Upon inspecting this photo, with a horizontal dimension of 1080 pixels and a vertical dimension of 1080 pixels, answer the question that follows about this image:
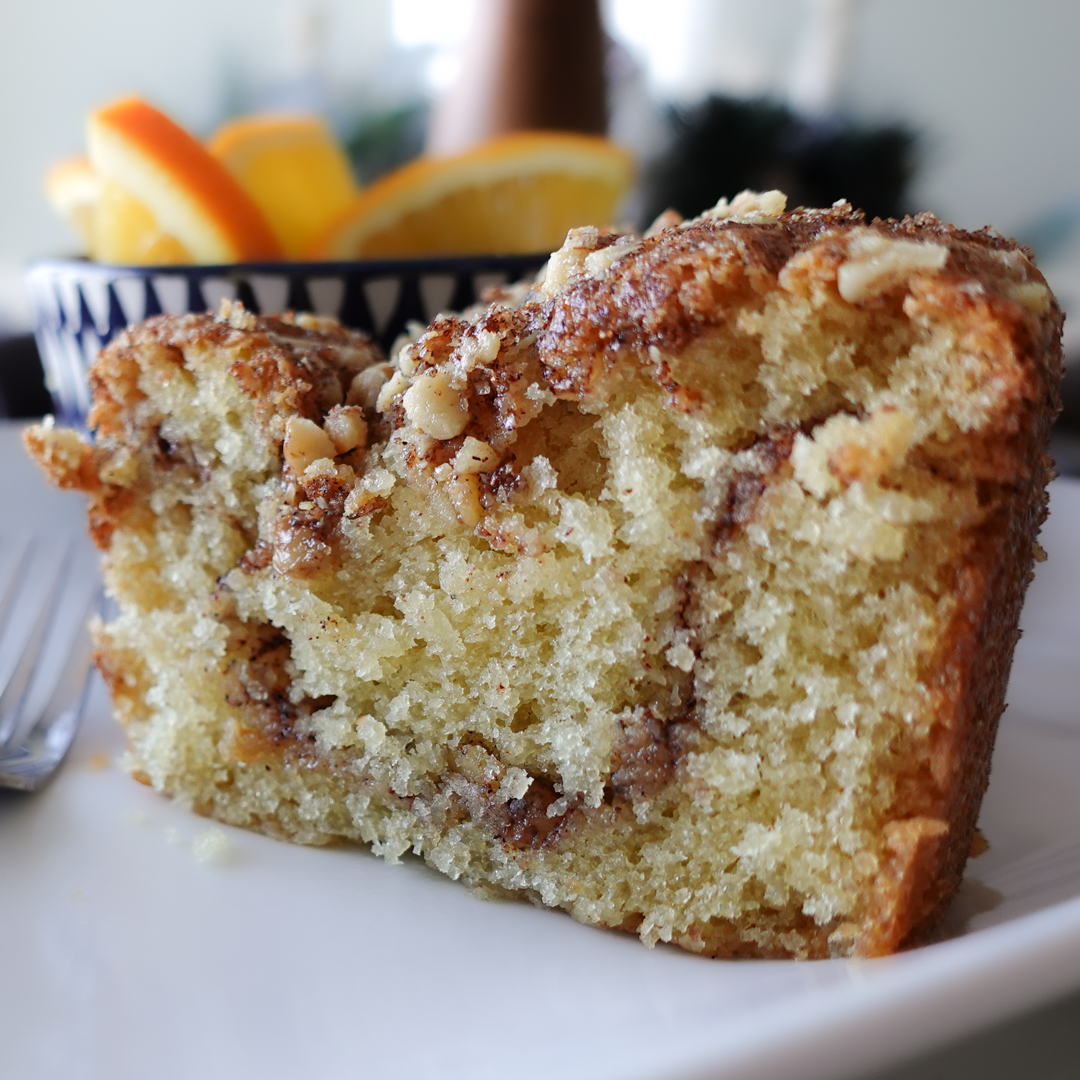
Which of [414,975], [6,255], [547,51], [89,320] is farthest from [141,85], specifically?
[414,975]

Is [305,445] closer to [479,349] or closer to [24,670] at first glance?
[479,349]

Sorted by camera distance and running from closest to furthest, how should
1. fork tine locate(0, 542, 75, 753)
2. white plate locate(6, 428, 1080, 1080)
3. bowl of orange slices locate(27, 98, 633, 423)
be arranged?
white plate locate(6, 428, 1080, 1080)
fork tine locate(0, 542, 75, 753)
bowl of orange slices locate(27, 98, 633, 423)

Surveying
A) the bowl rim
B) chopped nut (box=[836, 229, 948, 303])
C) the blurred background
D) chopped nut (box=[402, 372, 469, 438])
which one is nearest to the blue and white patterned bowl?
the bowl rim

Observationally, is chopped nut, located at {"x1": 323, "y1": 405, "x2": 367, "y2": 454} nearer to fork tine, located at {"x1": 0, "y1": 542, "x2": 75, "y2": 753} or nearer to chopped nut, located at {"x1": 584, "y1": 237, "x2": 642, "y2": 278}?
chopped nut, located at {"x1": 584, "y1": 237, "x2": 642, "y2": 278}

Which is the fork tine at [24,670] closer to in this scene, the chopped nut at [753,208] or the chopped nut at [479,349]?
the chopped nut at [479,349]

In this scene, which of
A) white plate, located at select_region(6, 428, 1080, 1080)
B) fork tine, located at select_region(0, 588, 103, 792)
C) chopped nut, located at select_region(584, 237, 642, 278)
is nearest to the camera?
white plate, located at select_region(6, 428, 1080, 1080)

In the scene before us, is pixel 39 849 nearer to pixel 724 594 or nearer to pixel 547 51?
pixel 724 594

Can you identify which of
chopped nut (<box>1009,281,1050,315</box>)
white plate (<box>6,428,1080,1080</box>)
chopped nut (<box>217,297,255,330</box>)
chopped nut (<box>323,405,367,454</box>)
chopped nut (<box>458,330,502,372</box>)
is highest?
chopped nut (<box>1009,281,1050,315</box>)

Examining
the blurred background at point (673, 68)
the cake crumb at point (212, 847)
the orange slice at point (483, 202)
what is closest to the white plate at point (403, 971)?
the cake crumb at point (212, 847)
